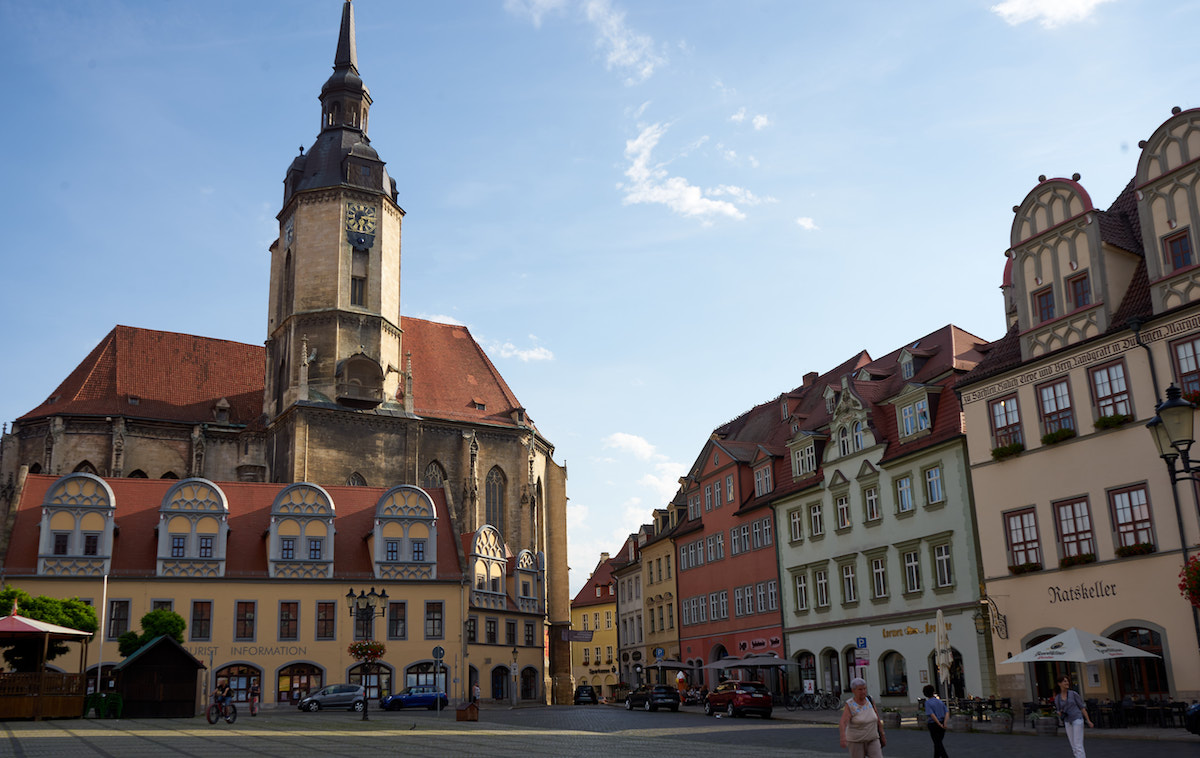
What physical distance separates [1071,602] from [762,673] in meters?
19.7

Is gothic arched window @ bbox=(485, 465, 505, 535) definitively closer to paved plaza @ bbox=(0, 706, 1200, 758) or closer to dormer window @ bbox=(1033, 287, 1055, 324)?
paved plaza @ bbox=(0, 706, 1200, 758)

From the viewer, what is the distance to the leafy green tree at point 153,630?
37312mm

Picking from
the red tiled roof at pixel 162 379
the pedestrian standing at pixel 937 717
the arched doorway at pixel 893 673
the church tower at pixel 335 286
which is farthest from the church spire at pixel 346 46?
the pedestrian standing at pixel 937 717

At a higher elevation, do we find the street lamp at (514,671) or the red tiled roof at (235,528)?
the red tiled roof at (235,528)

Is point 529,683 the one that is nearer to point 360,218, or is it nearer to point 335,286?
point 335,286

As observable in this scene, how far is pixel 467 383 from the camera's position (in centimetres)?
6569

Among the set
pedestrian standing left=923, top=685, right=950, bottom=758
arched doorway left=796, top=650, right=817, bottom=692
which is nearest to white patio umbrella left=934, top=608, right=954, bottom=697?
arched doorway left=796, top=650, right=817, bottom=692

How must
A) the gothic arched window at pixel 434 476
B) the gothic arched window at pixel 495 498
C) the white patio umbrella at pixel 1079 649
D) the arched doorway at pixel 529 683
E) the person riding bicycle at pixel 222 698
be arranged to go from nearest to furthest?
the white patio umbrella at pixel 1079 649, the person riding bicycle at pixel 222 698, the arched doorway at pixel 529 683, the gothic arched window at pixel 434 476, the gothic arched window at pixel 495 498

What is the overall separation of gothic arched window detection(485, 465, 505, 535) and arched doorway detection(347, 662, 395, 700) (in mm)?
16478

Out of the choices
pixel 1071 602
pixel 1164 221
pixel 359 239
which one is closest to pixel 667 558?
pixel 359 239

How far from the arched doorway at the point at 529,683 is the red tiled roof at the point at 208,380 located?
14.5 m

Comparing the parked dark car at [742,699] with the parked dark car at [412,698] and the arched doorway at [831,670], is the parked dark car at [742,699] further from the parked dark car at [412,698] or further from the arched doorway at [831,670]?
the parked dark car at [412,698]

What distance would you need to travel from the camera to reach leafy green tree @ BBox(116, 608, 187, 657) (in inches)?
1469

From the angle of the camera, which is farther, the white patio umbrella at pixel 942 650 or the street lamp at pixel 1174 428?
the white patio umbrella at pixel 942 650
